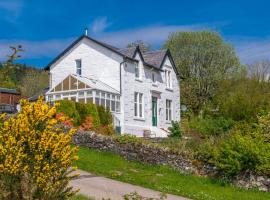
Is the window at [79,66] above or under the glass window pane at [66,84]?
above

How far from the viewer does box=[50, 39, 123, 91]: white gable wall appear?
1379 inches

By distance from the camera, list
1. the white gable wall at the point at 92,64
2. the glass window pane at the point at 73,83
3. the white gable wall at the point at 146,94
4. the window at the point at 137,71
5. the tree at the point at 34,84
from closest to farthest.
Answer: the glass window pane at the point at 73,83, the white gable wall at the point at 92,64, the white gable wall at the point at 146,94, the window at the point at 137,71, the tree at the point at 34,84

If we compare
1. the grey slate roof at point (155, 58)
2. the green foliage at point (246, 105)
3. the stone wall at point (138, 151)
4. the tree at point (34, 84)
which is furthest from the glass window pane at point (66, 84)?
the tree at point (34, 84)

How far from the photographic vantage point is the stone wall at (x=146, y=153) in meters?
18.6

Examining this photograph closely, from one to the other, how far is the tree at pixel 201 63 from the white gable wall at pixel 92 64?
14.8 meters

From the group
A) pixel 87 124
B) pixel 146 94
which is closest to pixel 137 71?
pixel 146 94

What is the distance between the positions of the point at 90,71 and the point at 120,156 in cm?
1799

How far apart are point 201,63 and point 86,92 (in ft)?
66.9


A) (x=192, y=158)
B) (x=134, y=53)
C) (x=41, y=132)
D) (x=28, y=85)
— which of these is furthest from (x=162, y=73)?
(x=41, y=132)

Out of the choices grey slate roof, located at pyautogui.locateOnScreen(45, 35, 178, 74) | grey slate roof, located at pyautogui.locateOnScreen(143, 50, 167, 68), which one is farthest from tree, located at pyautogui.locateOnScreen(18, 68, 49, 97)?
grey slate roof, located at pyautogui.locateOnScreen(143, 50, 167, 68)

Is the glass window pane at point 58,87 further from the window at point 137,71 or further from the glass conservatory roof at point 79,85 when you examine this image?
the window at point 137,71

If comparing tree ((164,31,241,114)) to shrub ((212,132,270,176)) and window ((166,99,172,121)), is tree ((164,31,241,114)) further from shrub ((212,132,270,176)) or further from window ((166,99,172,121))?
shrub ((212,132,270,176))

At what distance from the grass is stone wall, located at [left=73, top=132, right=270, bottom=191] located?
1.76 feet

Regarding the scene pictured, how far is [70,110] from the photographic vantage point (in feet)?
90.8
